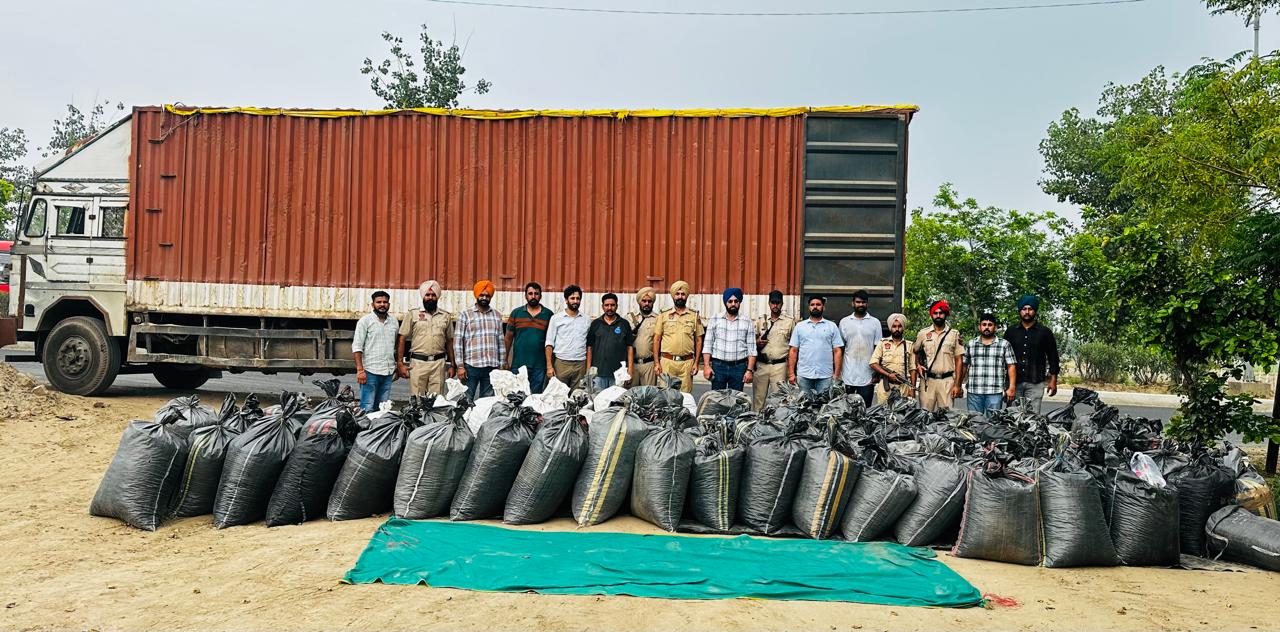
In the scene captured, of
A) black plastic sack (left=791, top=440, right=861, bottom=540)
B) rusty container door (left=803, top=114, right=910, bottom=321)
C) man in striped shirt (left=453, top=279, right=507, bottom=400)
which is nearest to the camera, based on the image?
black plastic sack (left=791, top=440, right=861, bottom=540)

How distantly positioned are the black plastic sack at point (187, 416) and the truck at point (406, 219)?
3.63 m

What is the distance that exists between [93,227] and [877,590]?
945 centimetres

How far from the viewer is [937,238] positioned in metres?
18.9

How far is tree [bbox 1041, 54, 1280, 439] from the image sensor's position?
21.2ft

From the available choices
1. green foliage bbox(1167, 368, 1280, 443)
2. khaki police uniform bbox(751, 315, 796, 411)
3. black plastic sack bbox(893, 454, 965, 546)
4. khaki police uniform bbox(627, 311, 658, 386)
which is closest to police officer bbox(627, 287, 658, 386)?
khaki police uniform bbox(627, 311, 658, 386)

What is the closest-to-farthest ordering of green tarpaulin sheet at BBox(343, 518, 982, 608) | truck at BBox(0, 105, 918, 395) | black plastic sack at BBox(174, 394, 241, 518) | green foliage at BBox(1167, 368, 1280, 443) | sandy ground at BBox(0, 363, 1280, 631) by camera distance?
sandy ground at BBox(0, 363, 1280, 631) < green tarpaulin sheet at BBox(343, 518, 982, 608) < black plastic sack at BBox(174, 394, 241, 518) < green foliage at BBox(1167, 368, 1280, 443) < truck at BBox(0, 105, 918, 395)

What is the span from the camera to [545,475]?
4.77 meters

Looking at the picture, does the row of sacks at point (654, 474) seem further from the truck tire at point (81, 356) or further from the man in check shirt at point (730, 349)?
the truck tire at point (81, 356)

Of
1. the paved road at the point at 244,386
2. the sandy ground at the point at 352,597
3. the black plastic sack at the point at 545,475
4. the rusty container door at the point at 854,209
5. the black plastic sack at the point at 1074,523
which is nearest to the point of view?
the sandy ground at the point at 352,597

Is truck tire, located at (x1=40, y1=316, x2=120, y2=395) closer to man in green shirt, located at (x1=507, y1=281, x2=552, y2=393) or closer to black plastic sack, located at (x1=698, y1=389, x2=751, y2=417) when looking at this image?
man in green shirt, located at (x1=507, y1=281, x2=552, y2=393)

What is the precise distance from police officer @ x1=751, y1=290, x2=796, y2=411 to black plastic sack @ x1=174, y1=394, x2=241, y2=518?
440cm

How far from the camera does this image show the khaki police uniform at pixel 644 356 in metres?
7.75

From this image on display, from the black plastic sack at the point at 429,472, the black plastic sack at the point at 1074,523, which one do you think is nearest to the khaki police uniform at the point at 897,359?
the black plastic sack at the point at 1074,523

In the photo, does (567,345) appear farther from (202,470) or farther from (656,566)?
(656,566)
